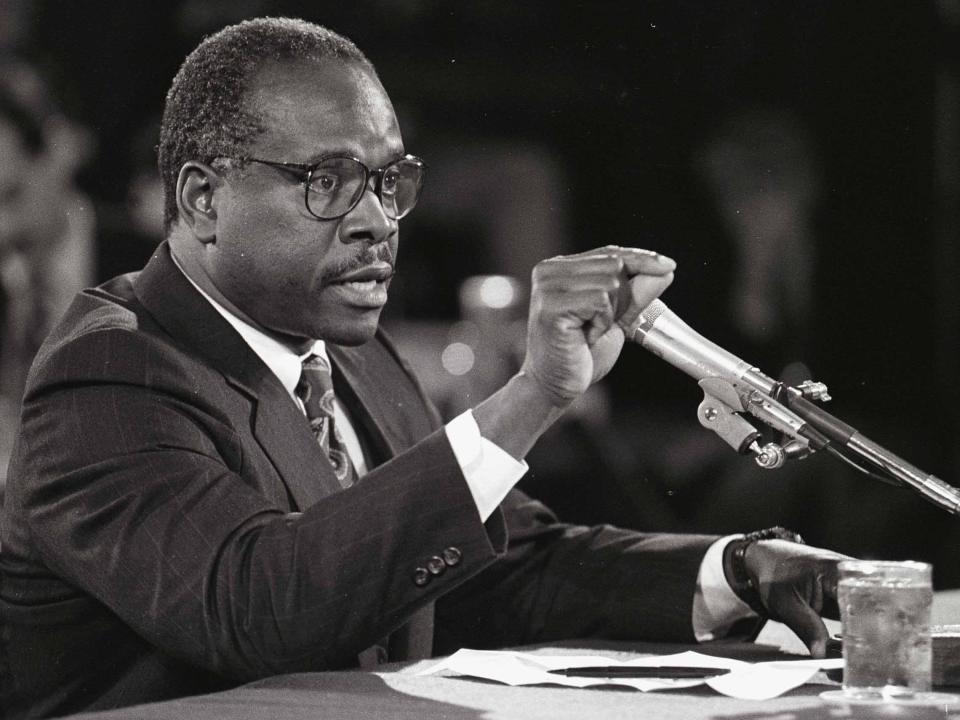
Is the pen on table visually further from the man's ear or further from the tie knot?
the man's ear

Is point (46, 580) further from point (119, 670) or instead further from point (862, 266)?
point (862, 266)

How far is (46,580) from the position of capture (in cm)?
167

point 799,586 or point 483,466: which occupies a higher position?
point 483,466

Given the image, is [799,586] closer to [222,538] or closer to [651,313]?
[651,313]

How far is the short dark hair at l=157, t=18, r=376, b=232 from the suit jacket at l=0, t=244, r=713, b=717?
0.15m

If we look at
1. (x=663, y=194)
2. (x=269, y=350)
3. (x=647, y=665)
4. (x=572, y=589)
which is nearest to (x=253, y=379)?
(x=269, y=350)

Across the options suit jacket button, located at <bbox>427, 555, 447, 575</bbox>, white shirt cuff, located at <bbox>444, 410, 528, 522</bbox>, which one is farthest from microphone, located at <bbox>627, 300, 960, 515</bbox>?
suit jacket button, located at <bbox>427, 555, 447, 575</bbox>

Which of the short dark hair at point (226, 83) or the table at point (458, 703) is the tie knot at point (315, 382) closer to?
the short dark hair at point (226, 83)

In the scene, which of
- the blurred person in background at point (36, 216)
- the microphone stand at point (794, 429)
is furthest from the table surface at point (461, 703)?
the blurred person in background at point (36, 216)

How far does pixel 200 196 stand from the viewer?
6.05ft

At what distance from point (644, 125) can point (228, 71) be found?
3056 millimetres

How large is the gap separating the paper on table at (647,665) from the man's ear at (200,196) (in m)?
0.67

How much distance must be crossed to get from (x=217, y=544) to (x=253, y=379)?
0.34 m

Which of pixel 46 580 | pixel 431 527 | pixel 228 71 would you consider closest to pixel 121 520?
pixel 46 580
